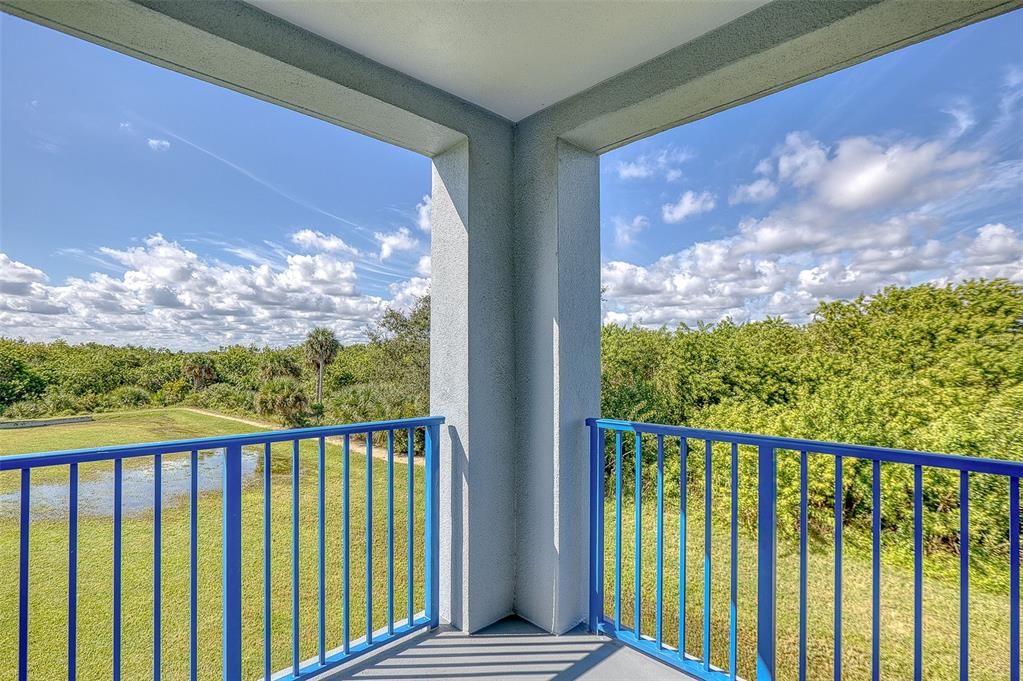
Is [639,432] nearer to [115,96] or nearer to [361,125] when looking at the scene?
[361,125]

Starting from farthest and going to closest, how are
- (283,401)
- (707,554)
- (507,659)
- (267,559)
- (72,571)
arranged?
(283,401) → (507,659) → (707,554) → (267,559) → (72,571)

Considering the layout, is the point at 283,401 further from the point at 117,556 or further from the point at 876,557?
the point at 876,557

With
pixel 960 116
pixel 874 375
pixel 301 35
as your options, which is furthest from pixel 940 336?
pixel 301 35

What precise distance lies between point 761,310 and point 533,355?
60.8 inches

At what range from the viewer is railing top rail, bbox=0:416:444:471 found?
136 cm

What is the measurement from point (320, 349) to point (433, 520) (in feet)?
7.53

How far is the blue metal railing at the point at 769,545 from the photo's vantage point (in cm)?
139

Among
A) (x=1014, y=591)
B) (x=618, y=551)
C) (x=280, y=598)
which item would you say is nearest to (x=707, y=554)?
(x=618, y=551)

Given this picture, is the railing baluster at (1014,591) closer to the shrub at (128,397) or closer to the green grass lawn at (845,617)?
the green grass lawn at (845,617)

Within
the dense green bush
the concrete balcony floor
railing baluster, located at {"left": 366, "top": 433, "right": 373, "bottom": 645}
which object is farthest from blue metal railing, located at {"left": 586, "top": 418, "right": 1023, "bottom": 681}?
railing baluster, located at {"left": 366, "top": 433, "right": 373, "bottom": 645}

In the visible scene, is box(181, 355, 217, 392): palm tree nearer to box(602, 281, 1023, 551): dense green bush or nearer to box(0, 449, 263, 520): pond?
box(0, 449, 263, 520): pond

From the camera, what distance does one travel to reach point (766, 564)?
1.81 metres

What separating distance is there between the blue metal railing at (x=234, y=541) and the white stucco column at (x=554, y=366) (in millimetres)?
540

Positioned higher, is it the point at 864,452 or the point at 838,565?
the point at 864,452
